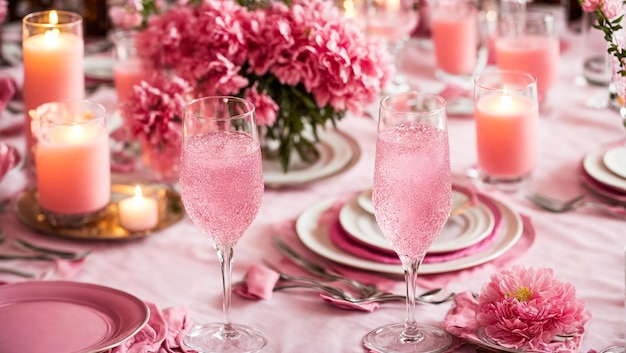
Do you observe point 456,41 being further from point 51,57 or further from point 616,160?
point 51,57

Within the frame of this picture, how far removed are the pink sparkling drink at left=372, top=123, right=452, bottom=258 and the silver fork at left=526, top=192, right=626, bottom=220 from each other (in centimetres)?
58

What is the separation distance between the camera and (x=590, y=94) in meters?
2.44

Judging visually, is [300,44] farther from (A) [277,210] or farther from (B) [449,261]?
(B) [449,261]

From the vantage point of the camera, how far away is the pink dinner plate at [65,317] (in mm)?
1310

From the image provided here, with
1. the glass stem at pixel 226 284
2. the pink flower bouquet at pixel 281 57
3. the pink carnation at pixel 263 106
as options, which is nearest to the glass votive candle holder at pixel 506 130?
the pink flower bouquet at pixel 281 57

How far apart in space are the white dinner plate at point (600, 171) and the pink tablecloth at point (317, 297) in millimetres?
42

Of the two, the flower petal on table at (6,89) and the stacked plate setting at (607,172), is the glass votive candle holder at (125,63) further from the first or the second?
the stacked plate setting at (607,172)

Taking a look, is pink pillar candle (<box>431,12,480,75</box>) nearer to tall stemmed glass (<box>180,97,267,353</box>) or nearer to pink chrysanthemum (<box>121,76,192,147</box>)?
pink chrysanthemum (<box>121,76,192,147</box>)

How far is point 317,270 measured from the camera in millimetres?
1595

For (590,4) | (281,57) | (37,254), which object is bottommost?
(37,254)

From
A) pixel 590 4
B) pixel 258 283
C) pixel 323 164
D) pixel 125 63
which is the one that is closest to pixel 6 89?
pixel 125 63

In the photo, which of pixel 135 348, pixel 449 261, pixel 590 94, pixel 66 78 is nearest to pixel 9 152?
pixel 66 78

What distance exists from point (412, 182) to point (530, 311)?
0.23 metres

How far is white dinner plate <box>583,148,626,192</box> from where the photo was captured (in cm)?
185
